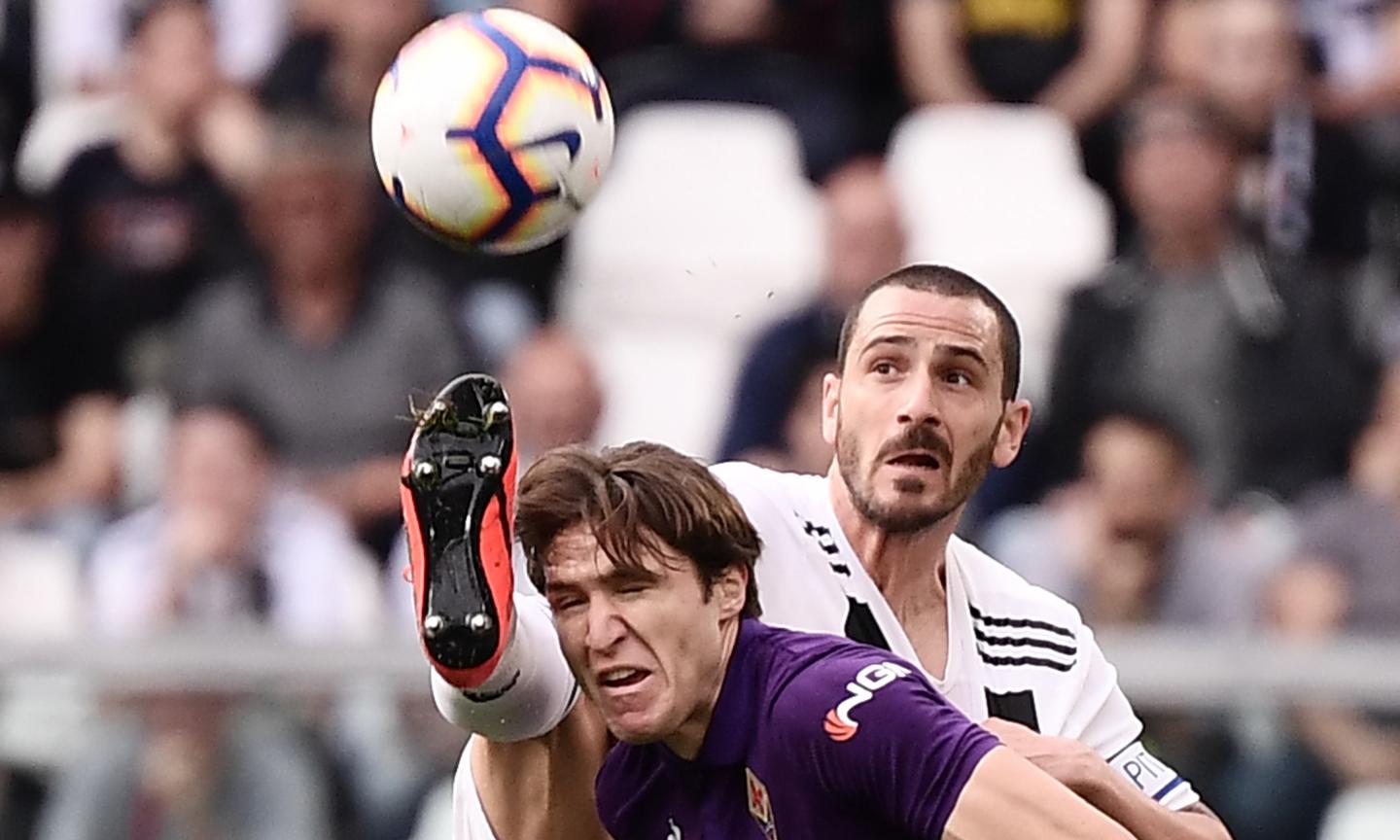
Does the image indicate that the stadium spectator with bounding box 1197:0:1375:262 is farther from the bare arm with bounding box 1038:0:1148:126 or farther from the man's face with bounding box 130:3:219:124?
the man's face with bounding box 130:3:219:124

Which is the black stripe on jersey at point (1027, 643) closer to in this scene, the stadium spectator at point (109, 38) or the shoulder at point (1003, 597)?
the shoulder at point (1003, 597)

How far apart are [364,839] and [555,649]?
10.7 feet

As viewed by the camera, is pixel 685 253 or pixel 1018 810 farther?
pixel 685 253

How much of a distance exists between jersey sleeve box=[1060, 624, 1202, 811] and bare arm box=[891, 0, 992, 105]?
4.29 m

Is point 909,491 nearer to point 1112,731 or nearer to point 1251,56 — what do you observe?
point 1112,731

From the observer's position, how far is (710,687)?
4562 mm

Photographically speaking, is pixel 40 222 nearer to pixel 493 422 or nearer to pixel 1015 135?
pixel 1015 135

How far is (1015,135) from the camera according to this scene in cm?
954

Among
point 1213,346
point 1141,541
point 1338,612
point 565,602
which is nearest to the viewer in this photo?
point 565,602

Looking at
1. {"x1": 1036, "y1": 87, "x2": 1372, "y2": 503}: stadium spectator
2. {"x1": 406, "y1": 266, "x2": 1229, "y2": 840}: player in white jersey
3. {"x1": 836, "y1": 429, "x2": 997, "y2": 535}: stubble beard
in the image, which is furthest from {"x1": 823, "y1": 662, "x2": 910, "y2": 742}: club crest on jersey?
{"x1": 1036, "y1": 87, "x2": 1372, "y2": 503}: stadium spectator

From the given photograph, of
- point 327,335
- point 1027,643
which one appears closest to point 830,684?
point 1027,643

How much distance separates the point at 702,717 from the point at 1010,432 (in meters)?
1.08

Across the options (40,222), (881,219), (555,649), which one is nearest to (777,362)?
(881,219)

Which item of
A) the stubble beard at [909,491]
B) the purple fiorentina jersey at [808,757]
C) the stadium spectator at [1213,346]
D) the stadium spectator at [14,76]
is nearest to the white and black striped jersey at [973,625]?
the stubble beard at [909,491]
